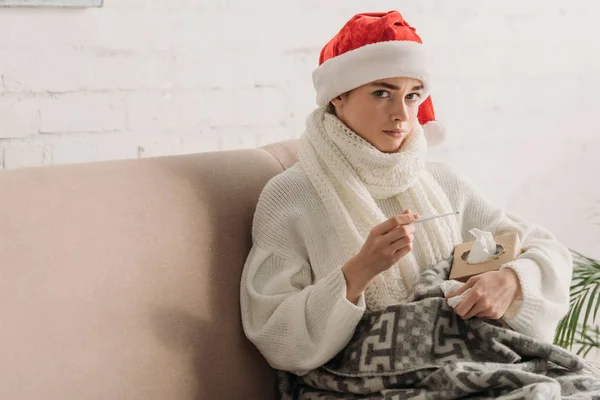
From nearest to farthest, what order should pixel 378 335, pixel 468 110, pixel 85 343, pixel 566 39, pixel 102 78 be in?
pixel 85 343
pixel 378 335
pixel 102 78
pixel 468 110
pixel 566 39

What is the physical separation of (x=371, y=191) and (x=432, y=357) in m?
0.36

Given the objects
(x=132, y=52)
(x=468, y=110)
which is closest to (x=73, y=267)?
(x=132, y=52)

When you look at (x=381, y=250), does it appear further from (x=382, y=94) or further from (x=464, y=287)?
(x=382, y=94)

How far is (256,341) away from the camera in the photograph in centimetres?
179

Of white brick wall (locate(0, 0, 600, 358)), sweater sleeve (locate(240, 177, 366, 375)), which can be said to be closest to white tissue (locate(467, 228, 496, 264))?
sweater sleeve (locate(240, 177, 366, 375))

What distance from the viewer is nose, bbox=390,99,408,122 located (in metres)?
1.86

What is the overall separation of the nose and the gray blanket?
31 cm

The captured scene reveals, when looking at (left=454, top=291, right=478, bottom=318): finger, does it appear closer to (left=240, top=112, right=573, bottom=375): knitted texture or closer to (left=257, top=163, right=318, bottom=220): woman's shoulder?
(left=240, top=112, right=573, bottom=375): knitted texture

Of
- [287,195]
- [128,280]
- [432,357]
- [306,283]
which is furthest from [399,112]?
[128,280]

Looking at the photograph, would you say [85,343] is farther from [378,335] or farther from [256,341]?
[378,335]

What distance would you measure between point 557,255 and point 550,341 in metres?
0.18

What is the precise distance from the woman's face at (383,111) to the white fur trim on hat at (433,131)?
151 millimetres

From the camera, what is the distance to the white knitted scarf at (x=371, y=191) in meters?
1.83

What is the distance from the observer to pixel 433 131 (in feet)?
6.72
